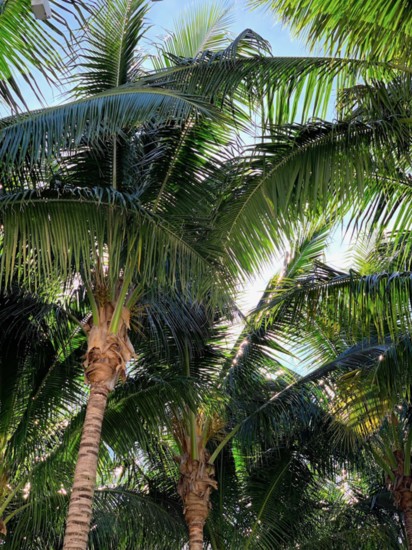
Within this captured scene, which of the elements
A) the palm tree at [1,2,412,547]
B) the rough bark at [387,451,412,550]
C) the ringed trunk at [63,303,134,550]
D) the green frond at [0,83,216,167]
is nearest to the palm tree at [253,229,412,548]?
the rough bark at [387,451,412,550]

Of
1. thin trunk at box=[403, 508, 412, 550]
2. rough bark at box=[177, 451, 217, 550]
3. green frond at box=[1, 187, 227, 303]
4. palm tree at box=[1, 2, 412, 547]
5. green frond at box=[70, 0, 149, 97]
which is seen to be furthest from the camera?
thin trunk at box=[403, 508, 412, 550]

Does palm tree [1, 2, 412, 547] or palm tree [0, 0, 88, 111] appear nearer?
palm tree [0, 0, 88, 111]

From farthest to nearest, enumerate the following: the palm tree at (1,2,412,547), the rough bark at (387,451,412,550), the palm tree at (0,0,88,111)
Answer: the rough bark at (387,451,412,550) → the palm tree at (1,2,412,547) → the palm tree at (0,0,88,111)

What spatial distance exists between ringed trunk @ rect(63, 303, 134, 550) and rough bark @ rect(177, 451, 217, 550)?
12.4ft

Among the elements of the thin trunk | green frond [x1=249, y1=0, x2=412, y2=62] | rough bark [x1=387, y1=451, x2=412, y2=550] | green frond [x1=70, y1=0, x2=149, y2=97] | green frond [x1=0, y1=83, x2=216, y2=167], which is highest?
green frond [x1=70, y1=0, x2=149, y2=97]

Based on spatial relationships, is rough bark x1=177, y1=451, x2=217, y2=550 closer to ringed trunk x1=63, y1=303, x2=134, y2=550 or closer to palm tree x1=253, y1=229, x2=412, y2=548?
palm tree x1=253, y1=229, x2=412, y2=548

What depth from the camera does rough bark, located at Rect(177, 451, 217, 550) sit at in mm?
9938

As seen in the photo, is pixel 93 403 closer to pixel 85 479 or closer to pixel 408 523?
pixel 85 479

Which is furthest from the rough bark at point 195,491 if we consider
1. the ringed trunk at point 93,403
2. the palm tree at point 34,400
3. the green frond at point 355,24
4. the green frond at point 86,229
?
the green frond at point 355,24

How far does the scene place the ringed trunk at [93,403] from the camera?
5.86 m

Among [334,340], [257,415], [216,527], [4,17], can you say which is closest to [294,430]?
[257,415]

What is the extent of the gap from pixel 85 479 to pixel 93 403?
0.80 m

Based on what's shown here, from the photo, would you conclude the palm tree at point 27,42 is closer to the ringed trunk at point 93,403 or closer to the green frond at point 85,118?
the green frond at point 85,118

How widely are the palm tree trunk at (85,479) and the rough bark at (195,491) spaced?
13.1ft
